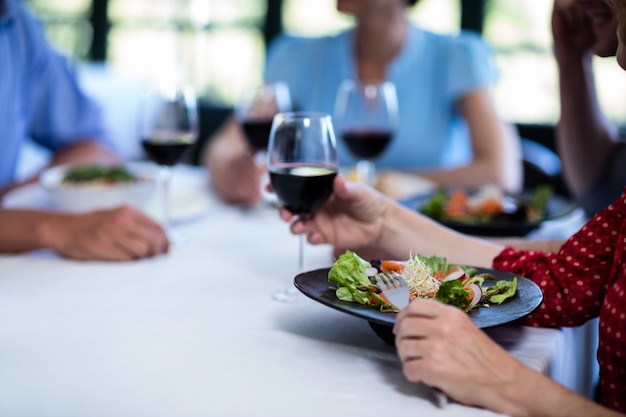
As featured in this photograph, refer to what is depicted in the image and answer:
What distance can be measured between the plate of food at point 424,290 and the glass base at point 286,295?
0.47 ft

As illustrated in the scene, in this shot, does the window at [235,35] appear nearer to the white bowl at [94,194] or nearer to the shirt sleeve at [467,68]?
the shirt sleeve at [467,68]

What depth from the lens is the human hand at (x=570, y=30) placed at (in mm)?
1589

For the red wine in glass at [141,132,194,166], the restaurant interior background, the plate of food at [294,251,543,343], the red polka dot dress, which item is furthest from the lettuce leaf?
the restaurant interior background

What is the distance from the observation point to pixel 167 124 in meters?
1.52

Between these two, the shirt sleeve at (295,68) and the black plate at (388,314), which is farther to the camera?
the shirt sleeve at (295,68)

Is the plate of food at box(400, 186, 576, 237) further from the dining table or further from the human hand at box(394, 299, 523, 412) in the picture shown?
the human hand at box(394, 299, 523, 412)

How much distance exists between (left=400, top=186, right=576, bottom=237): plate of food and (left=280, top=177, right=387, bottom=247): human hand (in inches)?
10.3

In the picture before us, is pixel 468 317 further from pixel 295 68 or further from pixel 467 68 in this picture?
pixel 295 68

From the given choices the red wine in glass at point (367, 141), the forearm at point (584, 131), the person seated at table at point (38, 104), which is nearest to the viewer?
the red wine in glass at point (367, 141)

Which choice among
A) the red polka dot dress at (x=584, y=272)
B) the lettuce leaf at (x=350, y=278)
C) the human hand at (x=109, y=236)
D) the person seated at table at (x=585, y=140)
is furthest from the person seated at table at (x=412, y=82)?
the lettuce leaf at (x=350, y=278)

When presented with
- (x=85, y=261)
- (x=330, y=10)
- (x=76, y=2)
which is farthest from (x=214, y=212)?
(x=76, y=2)

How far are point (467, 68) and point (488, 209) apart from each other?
1041 millimetres

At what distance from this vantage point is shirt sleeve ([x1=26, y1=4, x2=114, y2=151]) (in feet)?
7.29

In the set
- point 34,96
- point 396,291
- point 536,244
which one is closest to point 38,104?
point 34,96
